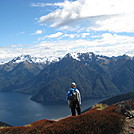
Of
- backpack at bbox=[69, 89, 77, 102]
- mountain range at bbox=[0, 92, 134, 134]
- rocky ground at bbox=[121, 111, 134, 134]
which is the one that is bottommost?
rocky ground at bbox=[121, 111, 134, 134]

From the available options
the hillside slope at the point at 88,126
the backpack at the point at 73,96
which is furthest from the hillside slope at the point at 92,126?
the backpack at the point at 73,96

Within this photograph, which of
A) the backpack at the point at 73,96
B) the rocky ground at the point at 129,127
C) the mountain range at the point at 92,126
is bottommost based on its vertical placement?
the rocky ground at the point at 129,127

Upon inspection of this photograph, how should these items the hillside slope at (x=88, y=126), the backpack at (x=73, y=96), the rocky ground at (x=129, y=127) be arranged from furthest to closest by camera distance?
the backpack at (x=73, y=96) < the rocky ground at (x=129, y=127) < the hillside slope at (x=88, y=126)

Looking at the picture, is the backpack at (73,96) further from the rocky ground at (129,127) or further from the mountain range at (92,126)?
the rocky ground at (129,127)

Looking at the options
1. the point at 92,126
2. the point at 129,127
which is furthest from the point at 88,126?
the point at 129,127

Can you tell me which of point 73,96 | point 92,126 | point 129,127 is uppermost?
point 73,96

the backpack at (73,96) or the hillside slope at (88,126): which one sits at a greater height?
the backpack at (73,96)

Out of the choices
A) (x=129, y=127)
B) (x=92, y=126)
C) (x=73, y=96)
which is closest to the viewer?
(x=92, y=126)

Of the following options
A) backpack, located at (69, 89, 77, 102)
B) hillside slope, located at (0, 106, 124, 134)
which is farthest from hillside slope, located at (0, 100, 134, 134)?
backpack, located at (69, 89, 77, 102)

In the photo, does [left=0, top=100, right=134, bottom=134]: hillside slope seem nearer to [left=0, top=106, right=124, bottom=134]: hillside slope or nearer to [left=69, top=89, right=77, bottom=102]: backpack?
[left=0, top=106, right=124, bottom=134]: hillside slope

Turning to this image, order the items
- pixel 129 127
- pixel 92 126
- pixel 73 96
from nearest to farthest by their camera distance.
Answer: pixel 92 126 → pixel 129 127 → pixel 73 96

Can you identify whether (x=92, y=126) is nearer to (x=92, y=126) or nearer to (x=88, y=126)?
(x=92, y=126)

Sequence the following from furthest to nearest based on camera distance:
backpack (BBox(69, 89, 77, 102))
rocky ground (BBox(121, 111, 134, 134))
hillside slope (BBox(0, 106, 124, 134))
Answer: backpack (BBox(69, 89, 77, 102))
rocky ground (BBox(121, 111, 134, 134))
hillside slope (BBox(0, 106, 124, 134))

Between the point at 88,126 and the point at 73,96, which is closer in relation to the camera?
the point at 88,126
